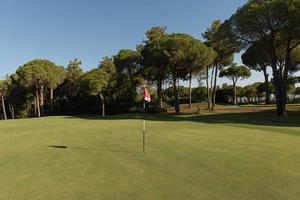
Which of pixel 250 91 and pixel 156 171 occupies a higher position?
pixel 250 91

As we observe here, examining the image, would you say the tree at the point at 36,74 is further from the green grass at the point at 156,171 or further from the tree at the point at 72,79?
the green grass at the point at 156,171

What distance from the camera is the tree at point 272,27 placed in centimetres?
3209

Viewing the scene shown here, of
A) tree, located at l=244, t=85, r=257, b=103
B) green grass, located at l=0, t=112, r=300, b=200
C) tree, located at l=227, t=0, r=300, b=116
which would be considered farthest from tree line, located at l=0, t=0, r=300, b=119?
green grass, located at l=0, t=112, r=300, b=200

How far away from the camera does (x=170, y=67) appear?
45.8 meters

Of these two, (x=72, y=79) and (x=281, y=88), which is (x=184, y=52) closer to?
(x=281, y=88)

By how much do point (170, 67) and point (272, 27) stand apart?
1503cm

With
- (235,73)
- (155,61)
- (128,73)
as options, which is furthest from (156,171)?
(235,73)

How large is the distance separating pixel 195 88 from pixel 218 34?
40.2 metres

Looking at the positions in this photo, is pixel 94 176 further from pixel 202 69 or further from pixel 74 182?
pixel 202 69

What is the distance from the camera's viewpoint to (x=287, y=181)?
7.93 m

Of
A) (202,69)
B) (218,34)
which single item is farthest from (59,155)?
(202,69)

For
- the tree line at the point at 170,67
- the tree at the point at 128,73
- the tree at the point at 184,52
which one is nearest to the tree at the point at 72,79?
the tree line at the point at 170,67

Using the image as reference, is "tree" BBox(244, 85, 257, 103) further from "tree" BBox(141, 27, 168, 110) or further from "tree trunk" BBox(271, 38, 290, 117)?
"tree trunk" BBox(271, 38, 290, 117)

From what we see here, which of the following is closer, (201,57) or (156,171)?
(156,171)
